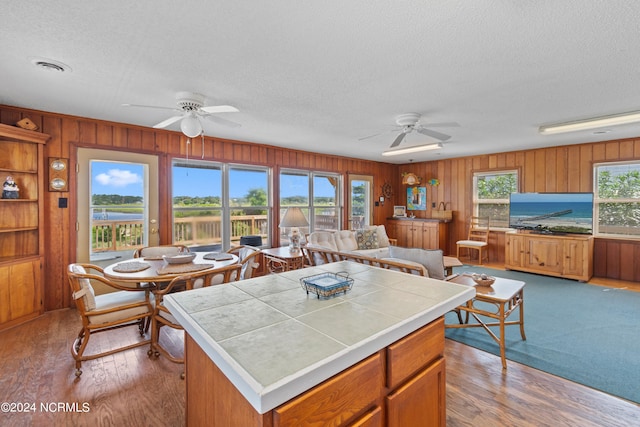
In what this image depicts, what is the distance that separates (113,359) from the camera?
2594mm

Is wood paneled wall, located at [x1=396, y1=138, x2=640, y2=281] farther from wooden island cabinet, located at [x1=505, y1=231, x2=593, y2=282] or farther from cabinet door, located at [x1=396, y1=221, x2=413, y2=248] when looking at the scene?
cabinet door, located at [x1=396, y1=221, x2=413, y2=248]

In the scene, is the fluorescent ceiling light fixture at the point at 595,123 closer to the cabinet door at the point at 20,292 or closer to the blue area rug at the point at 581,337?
the blue area rug at the point at 581,337

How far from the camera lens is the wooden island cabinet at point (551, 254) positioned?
193 inches

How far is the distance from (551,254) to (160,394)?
20.0ft

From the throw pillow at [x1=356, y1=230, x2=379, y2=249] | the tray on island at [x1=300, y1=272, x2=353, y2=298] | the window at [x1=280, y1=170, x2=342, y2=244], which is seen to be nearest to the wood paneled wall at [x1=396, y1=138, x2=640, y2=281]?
the window at [x1=280, y1=170, x2=342, y2=244]

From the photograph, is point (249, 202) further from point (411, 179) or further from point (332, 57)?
point (411, 179)

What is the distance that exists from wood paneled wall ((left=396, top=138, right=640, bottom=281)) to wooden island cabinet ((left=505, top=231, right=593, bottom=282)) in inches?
17.6

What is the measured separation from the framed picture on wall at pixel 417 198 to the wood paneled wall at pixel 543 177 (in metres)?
0.12

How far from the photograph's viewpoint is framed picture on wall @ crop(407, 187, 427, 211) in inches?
306

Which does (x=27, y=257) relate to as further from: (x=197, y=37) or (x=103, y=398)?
(x=197, y=37)

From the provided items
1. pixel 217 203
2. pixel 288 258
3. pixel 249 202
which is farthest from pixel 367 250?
pixel 217 203

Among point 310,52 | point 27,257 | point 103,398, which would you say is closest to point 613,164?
point 310,52

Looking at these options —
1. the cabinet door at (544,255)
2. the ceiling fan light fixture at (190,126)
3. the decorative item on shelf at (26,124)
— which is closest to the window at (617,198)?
the cabinet door at (544,255)

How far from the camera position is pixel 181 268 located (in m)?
2.72
